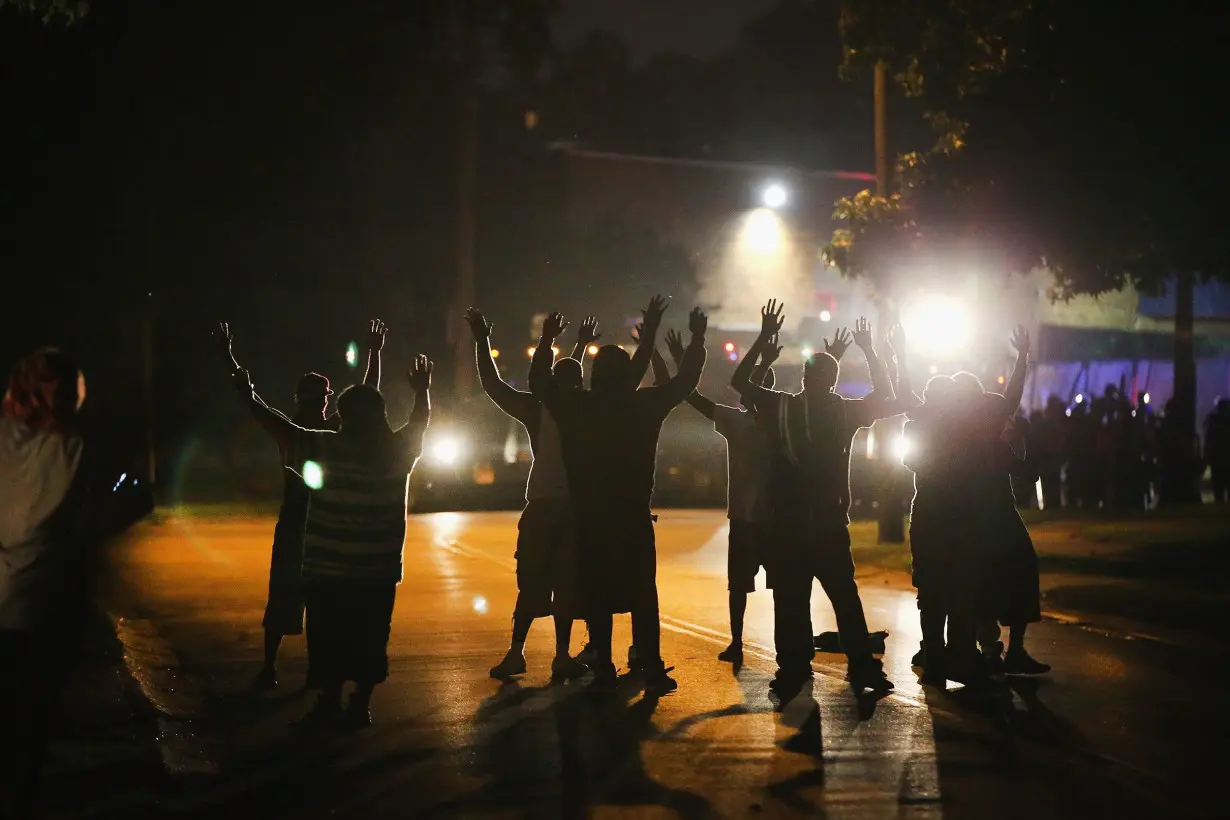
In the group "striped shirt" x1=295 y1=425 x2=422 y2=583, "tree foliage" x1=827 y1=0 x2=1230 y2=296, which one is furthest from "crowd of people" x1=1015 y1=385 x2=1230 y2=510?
"striped shirt" x1=295 y1=425 x2=422 y2=583

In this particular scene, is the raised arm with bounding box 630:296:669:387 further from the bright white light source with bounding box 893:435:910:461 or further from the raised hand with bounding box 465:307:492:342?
the bright white light source with bounding box 893:435:910:461

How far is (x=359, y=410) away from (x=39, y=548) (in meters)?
2.40

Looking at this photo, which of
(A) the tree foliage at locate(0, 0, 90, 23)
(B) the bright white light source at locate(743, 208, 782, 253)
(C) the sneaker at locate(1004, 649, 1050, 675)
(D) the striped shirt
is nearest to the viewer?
(D) the striped shirt

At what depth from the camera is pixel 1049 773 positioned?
732 cm

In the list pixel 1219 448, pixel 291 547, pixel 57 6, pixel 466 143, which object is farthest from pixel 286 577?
pixel 466 143

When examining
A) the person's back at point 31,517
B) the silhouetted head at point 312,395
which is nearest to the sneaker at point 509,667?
the silhouetted head at point 312,395

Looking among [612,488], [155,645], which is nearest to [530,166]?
[155,645]

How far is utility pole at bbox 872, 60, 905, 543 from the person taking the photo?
Result: 19984mm

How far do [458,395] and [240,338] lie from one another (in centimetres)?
559

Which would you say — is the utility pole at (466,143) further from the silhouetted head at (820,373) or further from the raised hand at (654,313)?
the raised hand at (654,313)

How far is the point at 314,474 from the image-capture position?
830cm

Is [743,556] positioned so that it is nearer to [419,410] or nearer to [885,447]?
[419,410]

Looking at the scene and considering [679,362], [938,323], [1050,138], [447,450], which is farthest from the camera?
[447,450]

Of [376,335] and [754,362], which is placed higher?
[376,335]
